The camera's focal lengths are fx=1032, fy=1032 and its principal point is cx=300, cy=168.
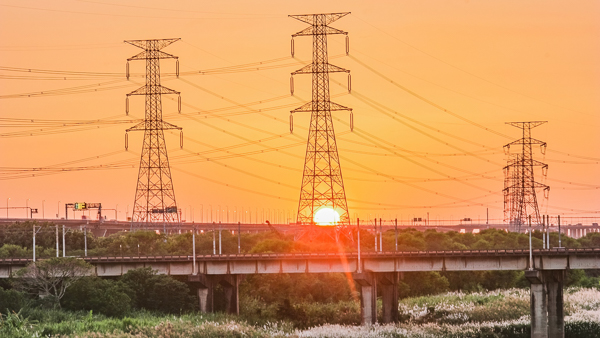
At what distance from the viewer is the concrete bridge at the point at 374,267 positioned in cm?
15238

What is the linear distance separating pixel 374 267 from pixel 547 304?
26.9 metres

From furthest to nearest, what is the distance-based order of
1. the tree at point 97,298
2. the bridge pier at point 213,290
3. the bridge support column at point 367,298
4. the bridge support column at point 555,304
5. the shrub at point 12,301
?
the bridge pier at point 213,290 → the bridge support column at point 367,298 → the bridge support column at point 555,304 → the tree at point 97,298 → the shrub at point 12,301

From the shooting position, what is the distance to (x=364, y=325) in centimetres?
15538

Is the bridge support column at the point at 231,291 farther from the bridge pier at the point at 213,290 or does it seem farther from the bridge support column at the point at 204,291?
the bridge support column at the point at 204,291

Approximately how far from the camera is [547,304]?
15225cm

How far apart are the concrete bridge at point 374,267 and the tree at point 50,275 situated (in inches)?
289

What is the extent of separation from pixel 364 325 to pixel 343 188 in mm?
29070

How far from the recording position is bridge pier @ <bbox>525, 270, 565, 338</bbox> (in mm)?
148750

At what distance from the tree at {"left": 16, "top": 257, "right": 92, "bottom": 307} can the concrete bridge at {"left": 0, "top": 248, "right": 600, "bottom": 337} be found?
289 inches

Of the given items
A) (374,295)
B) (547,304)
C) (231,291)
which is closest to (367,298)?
(374,295)

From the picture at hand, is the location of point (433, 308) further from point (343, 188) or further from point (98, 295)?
point (98, 295)

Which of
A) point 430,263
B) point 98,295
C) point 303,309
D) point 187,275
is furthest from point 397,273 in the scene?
point 98,295

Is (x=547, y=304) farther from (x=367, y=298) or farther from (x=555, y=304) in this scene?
(x=367, y=298)

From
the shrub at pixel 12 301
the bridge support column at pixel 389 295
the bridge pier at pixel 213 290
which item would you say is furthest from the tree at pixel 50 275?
the bridge support column at pixel 389 295
